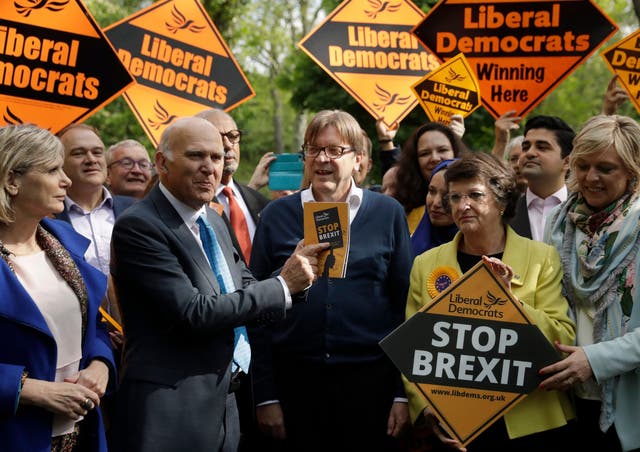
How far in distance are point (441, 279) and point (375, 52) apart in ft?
12.9

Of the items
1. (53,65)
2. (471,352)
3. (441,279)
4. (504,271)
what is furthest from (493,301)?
(53,65)

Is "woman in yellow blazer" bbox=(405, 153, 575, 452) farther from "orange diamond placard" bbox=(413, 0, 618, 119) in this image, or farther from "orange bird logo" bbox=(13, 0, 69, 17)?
"orange bird logo" bbox=(13, 0, 69, 17)

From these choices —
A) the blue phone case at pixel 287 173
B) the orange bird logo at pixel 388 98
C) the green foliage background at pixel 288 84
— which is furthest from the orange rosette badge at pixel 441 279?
the green foliage background at pixel 288 84

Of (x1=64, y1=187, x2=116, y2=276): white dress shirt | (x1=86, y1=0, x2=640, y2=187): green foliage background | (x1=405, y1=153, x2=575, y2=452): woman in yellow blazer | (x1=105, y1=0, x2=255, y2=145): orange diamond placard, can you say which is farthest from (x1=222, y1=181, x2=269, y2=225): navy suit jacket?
(x1=86, y1=0, x2=640, y2=187): green foliage background

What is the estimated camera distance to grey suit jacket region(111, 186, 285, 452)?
12.0ft

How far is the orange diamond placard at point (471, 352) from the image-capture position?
392cm

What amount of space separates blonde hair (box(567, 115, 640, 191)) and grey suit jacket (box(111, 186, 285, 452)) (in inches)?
65.6

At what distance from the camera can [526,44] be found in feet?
24.0

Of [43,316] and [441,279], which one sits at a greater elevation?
[441,279]

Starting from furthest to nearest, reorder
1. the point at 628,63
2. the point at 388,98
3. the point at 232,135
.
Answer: the point at 388,98 → the point at 628,63 → the point at 232,135

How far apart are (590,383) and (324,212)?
59.9 inches

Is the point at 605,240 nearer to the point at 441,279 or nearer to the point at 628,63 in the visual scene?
the point at 441,279

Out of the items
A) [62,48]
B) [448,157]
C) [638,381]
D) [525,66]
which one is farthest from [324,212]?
[525,66]

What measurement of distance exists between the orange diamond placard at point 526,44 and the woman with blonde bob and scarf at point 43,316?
438 cm
